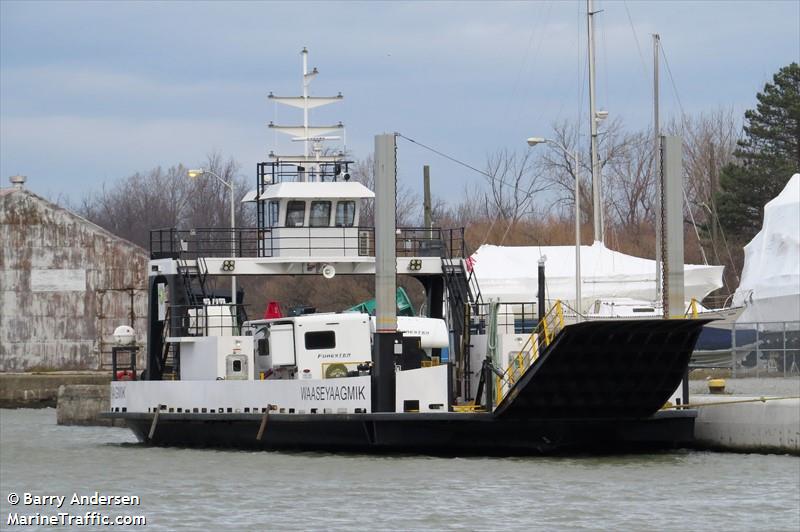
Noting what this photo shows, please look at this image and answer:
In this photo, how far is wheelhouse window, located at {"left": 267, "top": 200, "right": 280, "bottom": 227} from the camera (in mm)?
34828

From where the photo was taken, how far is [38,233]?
194ft

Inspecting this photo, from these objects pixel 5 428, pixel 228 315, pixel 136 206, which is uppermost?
pixel 136 206

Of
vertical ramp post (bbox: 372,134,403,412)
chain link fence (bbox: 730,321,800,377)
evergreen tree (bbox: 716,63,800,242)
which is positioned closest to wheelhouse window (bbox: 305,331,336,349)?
vertical ramp post (bbox: 372,134,403,412)

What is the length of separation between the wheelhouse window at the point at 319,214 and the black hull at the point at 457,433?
17.1 ft

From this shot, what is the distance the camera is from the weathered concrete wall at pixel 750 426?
29.3 metres

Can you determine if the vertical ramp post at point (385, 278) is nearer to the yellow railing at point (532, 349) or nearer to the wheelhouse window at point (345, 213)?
the yellow railing at point (532, 349)

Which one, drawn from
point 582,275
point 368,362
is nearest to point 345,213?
point 368,362

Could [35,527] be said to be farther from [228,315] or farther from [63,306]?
[63,306]

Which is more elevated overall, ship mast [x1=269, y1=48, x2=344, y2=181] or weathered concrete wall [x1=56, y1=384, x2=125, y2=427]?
ship mast [x1=269, y1=48, x2=344, y2=181]

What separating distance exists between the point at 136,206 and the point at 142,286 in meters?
42.7

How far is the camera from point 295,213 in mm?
34781

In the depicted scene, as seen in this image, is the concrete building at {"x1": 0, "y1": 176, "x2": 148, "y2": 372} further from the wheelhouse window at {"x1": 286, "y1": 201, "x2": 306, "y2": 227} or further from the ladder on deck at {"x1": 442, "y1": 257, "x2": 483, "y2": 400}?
the ladder on deck at {"x1": 442, "y1": 257, "x2": 483, "y2": 400}

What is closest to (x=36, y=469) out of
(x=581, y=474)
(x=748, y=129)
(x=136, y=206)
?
(x=581, y=474)

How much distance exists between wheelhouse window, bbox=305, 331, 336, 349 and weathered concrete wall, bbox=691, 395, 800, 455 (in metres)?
7.18
